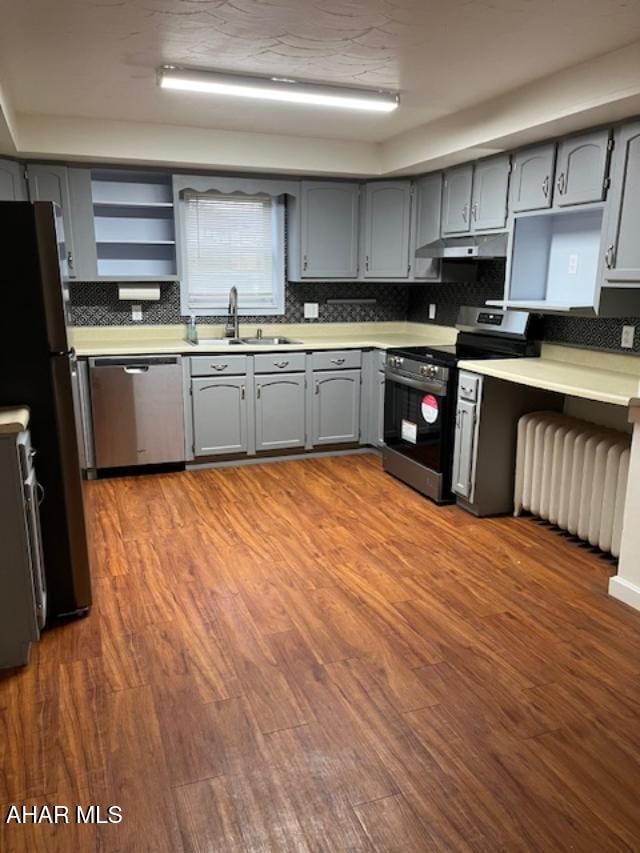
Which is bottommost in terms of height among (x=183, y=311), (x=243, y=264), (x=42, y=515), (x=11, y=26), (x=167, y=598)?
(x=167, y=598)

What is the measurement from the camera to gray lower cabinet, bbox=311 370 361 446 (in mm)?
5102

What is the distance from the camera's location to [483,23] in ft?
8.43

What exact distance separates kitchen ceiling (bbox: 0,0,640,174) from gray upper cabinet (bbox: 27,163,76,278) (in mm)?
213

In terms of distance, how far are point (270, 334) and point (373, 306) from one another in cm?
100

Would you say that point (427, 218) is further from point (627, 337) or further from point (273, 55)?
point (273, 55)

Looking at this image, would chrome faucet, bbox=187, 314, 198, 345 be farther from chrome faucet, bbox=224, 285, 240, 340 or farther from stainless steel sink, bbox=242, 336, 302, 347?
stainless steel sink, bbox=242, 336, 302, 347

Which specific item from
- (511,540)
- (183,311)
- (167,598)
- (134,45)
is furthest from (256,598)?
(183,311)

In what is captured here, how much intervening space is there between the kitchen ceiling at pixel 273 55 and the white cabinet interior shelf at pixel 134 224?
442 millimetres

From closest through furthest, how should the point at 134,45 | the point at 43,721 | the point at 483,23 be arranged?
1. the point at 43,721
2. the point at 483,23
3. the point at 134,45

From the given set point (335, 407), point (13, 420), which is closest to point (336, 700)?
point (13, 420)

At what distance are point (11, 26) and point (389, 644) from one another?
2.96 meters

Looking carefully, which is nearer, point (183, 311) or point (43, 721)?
point (43, 721)

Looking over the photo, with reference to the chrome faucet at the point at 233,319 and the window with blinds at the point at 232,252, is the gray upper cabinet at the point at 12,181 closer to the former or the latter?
the window with blinds at the point at 232,252

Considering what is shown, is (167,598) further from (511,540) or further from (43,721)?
(511,540)
